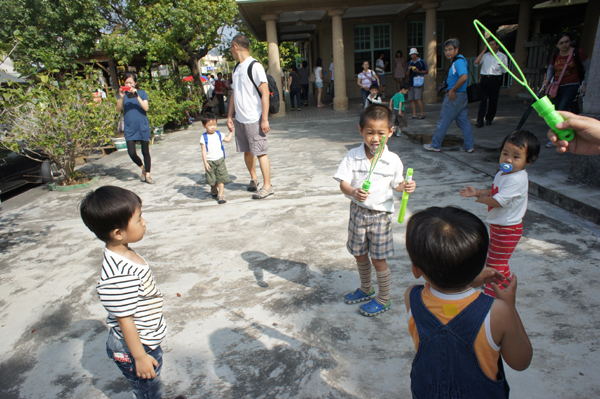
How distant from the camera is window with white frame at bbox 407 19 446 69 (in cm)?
1636

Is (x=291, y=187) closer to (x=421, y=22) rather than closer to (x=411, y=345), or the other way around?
(x=411, y=345)

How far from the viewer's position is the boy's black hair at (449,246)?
4.03 feet

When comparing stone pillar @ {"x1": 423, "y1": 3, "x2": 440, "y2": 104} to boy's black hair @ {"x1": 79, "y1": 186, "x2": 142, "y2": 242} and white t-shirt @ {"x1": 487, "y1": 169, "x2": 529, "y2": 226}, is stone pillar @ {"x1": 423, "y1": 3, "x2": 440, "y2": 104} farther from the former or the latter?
boy's black hair @ {"x1": 79, "y1": 186, "x2": 142, "y2": 242}

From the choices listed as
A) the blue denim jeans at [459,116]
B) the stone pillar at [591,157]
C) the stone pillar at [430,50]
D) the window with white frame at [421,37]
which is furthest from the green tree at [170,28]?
the stone pillar at [591,157]

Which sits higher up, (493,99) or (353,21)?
(353,21)

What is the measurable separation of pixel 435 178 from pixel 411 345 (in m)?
3.47

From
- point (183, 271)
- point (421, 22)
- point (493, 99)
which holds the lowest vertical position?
point (183, 271)

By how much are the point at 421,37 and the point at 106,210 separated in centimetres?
1754

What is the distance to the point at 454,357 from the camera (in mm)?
1254

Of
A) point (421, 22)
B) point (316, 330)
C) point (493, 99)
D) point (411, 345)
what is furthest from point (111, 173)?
point (421, 22)

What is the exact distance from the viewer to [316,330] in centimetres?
254

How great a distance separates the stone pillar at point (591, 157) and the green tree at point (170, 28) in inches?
448

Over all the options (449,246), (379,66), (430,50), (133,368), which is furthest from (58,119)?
(430,50)

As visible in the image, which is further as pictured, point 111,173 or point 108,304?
point 111,173
